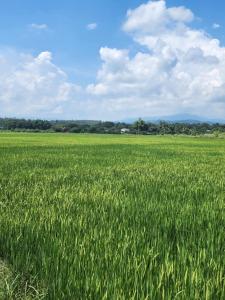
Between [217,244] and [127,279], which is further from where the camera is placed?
[217,244]

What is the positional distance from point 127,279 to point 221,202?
368cm

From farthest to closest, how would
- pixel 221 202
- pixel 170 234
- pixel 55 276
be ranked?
pixel 221 202 → pixel 170 234 → pixel 55 276

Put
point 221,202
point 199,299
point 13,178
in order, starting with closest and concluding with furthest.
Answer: point 199,299 → point 221,202 → point 13,178

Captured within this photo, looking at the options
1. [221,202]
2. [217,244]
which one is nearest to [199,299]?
[217,244]

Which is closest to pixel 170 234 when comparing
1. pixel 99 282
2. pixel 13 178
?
pixel 99 282

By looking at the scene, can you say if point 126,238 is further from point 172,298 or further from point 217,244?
point 172,298

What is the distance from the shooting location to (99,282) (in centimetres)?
284

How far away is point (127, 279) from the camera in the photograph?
2918mm

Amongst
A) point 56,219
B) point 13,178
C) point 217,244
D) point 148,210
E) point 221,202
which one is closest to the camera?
point 217,244

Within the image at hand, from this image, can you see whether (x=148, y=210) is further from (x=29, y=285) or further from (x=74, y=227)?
(x=29, y=285)

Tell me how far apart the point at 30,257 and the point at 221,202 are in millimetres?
3439

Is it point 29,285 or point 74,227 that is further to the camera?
point 74,227

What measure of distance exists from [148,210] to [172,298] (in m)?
2.84

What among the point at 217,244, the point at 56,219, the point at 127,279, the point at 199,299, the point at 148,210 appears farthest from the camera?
the point at 148,210
